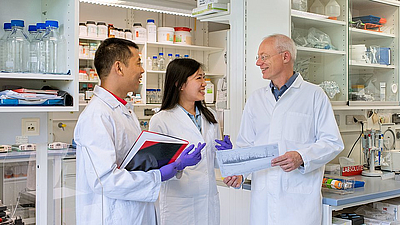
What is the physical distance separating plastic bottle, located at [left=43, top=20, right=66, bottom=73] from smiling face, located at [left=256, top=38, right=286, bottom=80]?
1.07 m

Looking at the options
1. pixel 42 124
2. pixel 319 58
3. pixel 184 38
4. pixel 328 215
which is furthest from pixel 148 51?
pixel 328 215

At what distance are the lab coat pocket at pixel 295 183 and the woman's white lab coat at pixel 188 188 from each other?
15.2 inches

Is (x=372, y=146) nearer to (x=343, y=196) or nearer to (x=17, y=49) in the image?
(x=343, y=196)

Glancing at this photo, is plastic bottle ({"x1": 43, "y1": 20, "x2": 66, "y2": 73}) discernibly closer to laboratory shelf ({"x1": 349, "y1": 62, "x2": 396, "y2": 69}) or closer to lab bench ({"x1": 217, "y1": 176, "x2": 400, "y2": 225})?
lab bench ({"x1": 217, "y1": 176, "x2": 400, "y2": 225})

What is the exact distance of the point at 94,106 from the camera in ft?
6.09

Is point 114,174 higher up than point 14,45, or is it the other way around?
point 14,45

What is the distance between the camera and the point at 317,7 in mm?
3365

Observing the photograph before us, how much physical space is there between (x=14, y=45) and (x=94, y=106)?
67 cm

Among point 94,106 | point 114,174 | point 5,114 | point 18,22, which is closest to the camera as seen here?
point 114,174

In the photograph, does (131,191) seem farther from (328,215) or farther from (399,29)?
(399,29)

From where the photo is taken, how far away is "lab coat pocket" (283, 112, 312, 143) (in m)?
2.42

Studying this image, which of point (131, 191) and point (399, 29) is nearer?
point (131, 191)

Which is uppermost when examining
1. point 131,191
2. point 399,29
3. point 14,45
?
point 399,29

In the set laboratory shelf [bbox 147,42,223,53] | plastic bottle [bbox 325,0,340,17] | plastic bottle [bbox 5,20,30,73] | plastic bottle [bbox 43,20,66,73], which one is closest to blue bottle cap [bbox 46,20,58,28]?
plastic bottle [bbox 43,20,66,73]
